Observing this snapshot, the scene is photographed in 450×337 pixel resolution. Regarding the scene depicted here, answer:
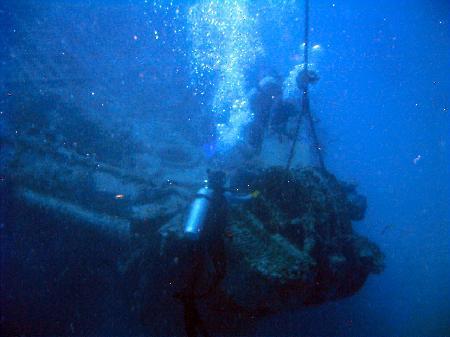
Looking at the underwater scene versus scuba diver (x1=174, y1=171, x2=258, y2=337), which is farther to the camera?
the underwater scene

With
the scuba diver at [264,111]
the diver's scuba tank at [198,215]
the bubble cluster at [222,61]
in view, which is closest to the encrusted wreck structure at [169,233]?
the diver's scuba tank at [198,215]

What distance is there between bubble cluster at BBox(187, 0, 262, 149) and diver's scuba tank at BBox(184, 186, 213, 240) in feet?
13.1

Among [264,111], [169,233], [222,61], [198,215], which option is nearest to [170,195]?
[169,233]

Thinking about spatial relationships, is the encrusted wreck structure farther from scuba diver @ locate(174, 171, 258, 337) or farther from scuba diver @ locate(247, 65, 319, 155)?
scuba diver @ locate(247, 65, 319, 155)

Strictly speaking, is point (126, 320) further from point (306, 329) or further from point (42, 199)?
point (306, 329)

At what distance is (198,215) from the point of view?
2.99 m

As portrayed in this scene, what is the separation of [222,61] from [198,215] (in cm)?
1140

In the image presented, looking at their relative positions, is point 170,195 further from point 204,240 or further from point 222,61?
point 222,61

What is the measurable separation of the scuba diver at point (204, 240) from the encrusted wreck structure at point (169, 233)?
0.20 metres

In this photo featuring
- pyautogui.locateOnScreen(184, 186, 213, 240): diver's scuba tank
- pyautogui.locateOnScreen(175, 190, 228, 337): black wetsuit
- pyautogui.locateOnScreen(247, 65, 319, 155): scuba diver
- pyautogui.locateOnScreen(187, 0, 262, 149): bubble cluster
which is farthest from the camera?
pyautogui.locateOnScreen(187, 0, 262, 149): bubble cluster

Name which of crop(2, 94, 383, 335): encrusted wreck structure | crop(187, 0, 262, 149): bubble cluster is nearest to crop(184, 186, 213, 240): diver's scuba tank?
crop(2, 94, 383, 335): encrusted wreck structure

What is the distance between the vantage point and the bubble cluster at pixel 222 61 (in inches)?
342

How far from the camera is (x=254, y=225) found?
345 centimetres

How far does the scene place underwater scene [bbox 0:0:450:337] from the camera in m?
3.37
